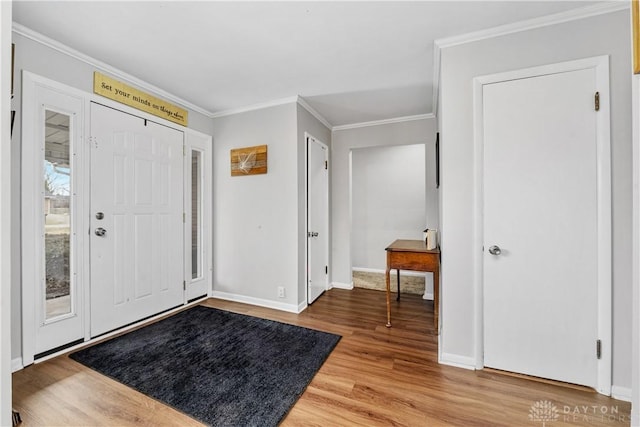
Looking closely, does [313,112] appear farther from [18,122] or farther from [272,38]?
[18,122]

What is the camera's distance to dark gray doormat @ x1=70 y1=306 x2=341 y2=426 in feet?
5.25

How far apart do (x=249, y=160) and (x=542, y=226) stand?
290 centimetres

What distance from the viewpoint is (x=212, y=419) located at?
1.50 metres

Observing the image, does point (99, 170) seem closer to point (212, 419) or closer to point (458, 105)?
point (212, 419)

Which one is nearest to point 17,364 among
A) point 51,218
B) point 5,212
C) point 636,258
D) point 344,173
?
point 51,218

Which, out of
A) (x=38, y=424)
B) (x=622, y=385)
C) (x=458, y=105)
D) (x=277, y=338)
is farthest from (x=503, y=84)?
(x=38, y=424)

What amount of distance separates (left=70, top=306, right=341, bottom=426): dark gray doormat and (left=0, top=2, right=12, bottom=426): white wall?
954 millimetres

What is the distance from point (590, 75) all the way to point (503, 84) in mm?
472

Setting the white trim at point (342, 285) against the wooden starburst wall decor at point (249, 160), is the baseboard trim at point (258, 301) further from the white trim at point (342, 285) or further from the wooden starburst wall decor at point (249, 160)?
the wooden starburst wall decor at point (249, 160)

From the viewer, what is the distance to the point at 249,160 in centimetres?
330

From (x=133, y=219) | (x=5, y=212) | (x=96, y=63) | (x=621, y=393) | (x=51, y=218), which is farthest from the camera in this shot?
(x=133, y=219)

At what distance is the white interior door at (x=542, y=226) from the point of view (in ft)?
5.66

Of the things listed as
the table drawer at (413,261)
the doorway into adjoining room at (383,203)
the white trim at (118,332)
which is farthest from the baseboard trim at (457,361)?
the white trim at (118,332)

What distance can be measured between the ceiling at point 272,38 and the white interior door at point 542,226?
58 centimetres
